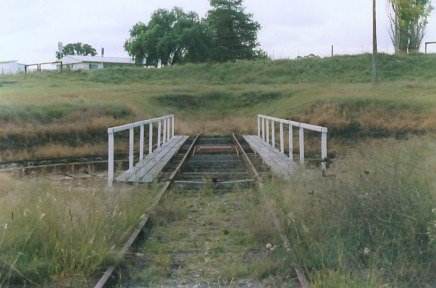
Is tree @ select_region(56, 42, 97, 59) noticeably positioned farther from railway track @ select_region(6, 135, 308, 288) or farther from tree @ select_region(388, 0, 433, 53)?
railway track @ select_region(6, 135, 308, 288)

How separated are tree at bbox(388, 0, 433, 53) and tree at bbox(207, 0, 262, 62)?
23.2m

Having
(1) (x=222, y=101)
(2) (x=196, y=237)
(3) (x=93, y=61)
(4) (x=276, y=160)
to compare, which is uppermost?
(3) (x=93, y=61)

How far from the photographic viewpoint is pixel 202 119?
38781mm

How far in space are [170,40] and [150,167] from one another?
71063 millimetres

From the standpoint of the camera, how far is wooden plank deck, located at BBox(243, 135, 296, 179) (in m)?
10.8

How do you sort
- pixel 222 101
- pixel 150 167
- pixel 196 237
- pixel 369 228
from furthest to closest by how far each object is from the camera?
pixel 222 101 → pixel 150 167 → pixel 196 237 → pixel 369 228

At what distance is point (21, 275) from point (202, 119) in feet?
112

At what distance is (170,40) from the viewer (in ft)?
268

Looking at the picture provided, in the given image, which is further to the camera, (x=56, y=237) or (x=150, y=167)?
(x=150, y=167)

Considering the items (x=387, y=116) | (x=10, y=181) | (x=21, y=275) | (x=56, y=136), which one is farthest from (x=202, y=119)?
(x=21, y=275)

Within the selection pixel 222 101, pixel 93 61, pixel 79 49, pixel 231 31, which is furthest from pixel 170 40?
pixel 79 49

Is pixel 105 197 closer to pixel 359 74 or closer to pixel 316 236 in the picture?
pixel 316 236

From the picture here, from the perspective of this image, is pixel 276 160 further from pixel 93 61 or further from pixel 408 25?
pixel 93 61

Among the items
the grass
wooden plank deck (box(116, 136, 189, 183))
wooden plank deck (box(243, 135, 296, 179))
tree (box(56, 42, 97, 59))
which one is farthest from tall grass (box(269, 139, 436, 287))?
tree (box(56, 42, 97, 59))
